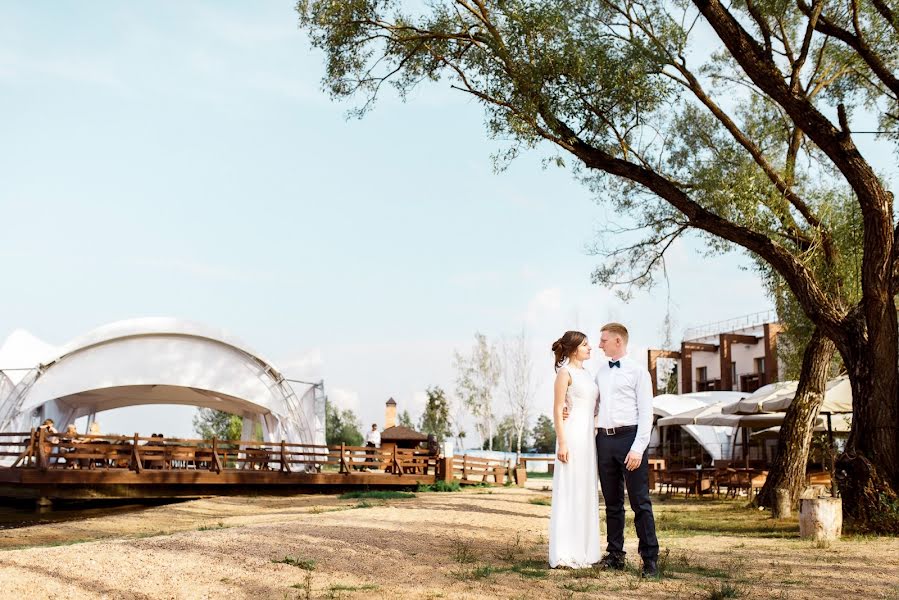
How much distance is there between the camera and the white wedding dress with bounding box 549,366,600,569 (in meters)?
5.96

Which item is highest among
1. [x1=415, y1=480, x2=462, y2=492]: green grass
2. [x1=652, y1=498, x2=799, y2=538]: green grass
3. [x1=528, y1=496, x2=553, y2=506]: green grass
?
[x1=652, y1=498, x2=799, y2=538]: green grass

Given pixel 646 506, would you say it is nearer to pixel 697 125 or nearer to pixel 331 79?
pixel 331 79

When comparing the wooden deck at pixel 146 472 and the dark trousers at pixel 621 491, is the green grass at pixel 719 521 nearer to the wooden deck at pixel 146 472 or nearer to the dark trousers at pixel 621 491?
the dark trousers at pixel 621 491

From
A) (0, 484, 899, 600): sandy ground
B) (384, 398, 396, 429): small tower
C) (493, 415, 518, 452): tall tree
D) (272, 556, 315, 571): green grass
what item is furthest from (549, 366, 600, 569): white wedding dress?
(493, 415, 518, 452): tall tree

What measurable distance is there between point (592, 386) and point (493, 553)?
5.94 ft

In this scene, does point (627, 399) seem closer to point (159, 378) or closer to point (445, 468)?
point (445, 468)

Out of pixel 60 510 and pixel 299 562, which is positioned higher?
pixel 299 562

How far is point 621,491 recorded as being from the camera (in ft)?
19.7

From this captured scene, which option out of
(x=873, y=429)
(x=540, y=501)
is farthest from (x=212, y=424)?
(x=873, y=429)

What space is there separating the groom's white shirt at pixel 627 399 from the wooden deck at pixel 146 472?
12619mm

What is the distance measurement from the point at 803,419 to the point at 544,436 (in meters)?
46.9

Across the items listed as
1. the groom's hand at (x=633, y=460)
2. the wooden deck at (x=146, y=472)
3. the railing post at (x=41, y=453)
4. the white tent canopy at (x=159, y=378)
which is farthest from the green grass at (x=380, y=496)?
the groom's hand at (x=633, y=460)

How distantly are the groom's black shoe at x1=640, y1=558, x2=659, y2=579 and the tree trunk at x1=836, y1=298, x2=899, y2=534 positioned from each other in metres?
4.41

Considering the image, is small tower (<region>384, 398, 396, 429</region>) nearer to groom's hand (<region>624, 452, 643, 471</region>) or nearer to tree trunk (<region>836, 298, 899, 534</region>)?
tree trunk (<region>836, 298, 899, 534</region>)
